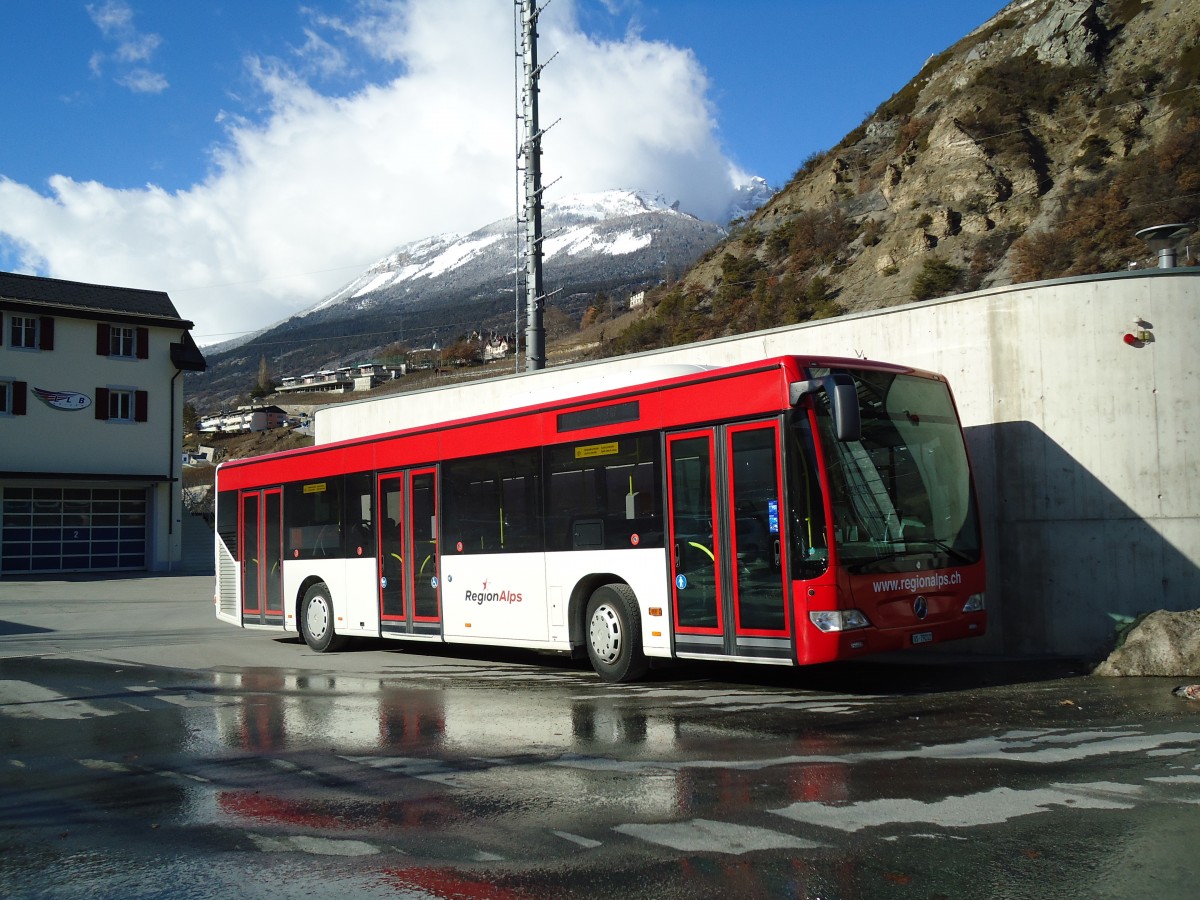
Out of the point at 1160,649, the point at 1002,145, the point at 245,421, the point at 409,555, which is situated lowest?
the point at 1160,649

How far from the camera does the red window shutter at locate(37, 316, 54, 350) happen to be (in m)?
39.7

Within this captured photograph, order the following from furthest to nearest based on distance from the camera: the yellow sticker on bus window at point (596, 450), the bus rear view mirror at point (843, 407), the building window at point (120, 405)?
1. the building window at point (120, 405)
2. the yellow sticker on bus window at point (596, 450)
3. the bus rear view mirror at point (843, 407)

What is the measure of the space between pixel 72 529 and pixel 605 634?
35040mm

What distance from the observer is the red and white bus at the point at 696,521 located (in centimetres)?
937

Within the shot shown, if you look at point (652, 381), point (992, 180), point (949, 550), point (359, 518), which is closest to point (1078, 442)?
point (949, 550)

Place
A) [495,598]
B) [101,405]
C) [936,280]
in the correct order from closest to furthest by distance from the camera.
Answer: [495,598] → [101,405] → [936,280]

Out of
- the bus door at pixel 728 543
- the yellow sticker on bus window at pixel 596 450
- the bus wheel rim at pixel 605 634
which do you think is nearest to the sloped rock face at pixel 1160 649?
the bus door at pixel 728 543

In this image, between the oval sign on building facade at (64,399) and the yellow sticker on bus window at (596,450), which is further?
the oval sign on building facade at (64,399)

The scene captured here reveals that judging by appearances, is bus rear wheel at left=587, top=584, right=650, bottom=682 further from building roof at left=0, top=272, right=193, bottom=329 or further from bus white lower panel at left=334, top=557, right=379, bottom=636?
building roof at left=0, top=272, right=193, bottom=329

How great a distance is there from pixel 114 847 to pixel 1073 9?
7301 cm

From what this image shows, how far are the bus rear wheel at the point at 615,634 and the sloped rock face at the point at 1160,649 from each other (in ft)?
15.4

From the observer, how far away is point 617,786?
6.74m

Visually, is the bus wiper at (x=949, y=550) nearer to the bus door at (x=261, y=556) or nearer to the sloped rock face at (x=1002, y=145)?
the bus door at (x=261, y=556)

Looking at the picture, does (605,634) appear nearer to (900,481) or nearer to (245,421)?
(900,481)
